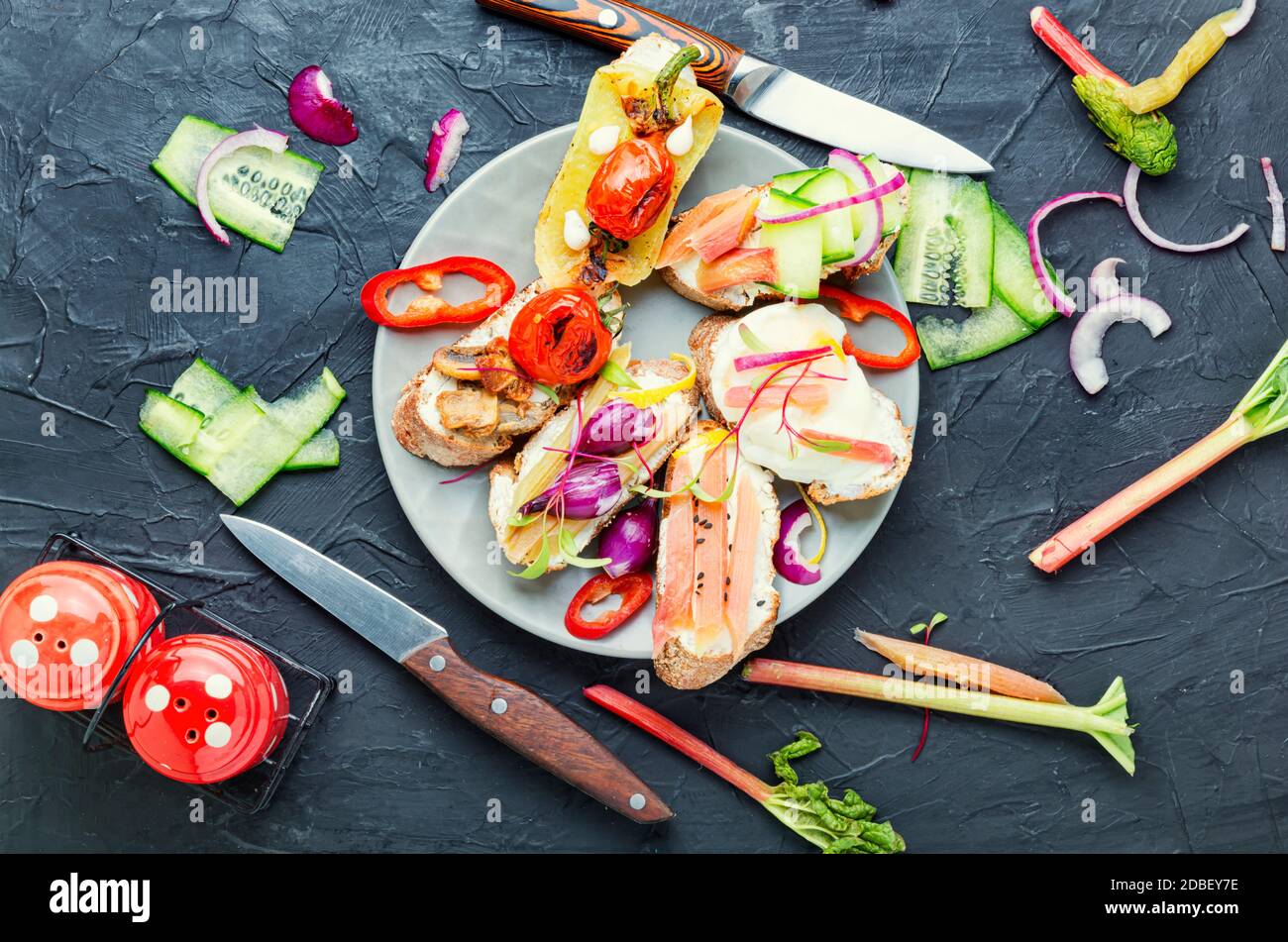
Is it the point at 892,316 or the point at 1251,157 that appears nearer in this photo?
the point at 892,316

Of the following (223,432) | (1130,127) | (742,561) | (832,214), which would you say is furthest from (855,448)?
(223,432)

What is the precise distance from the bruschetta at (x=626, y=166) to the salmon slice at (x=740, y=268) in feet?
0.64

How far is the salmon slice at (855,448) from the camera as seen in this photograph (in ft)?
10.4

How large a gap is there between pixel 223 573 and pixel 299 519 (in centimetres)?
32

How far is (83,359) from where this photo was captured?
3.49 m

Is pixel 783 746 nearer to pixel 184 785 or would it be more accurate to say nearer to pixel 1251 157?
pixel 184 785

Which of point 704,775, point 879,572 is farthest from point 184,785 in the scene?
point 879,572

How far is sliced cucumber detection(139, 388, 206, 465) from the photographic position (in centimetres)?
345

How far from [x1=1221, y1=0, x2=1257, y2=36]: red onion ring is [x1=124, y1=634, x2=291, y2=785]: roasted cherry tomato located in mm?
3991

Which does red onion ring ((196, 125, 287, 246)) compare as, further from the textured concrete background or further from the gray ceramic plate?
the gray ceramic plate

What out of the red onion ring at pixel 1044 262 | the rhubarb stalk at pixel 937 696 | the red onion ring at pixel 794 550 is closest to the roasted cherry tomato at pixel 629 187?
the red onion ring at pixel 794 550

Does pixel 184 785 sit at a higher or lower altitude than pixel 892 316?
lower
